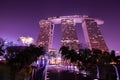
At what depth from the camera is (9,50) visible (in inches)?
3750

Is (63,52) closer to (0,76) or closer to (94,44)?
(0,76)

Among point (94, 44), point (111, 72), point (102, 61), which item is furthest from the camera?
point (94, 44)

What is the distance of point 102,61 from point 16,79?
1778 inches

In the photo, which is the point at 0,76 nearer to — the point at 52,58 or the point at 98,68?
the point at 98,68

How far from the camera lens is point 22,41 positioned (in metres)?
165

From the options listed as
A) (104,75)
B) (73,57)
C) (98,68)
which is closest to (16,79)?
(104,75)

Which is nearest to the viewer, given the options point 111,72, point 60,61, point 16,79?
point 16,79

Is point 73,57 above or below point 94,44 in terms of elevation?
below

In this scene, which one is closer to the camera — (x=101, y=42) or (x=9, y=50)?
(x=9, y=50)

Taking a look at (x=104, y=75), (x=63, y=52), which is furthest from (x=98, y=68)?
(x=63, y=52)

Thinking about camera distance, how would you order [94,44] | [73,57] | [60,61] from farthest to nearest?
[94,44]
[60,61]
[73,57]

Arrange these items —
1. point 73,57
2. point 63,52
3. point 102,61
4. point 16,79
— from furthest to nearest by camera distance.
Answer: point 63,52, point 73,57, point 102,61, point 16,79

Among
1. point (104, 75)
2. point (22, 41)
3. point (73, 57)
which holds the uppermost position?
point (22, 41)

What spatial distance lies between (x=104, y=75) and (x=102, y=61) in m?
20.1
